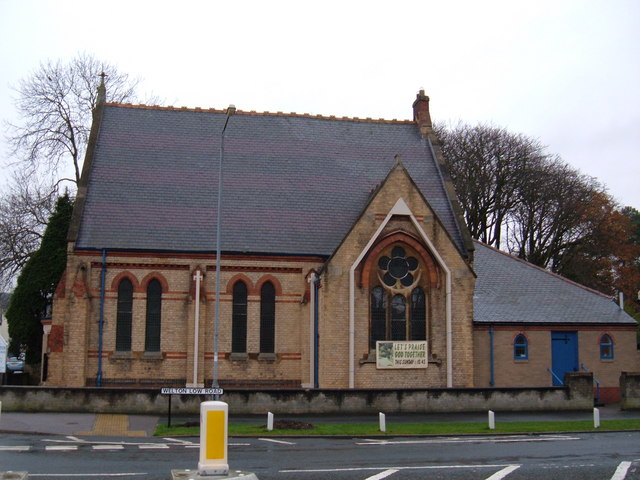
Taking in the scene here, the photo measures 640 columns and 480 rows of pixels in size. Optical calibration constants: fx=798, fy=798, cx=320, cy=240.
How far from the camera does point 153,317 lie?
31000mm

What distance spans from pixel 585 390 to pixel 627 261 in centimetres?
3724

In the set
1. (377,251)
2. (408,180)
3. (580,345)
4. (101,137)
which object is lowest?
(580,345)

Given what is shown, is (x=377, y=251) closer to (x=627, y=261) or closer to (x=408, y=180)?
(x=408, y=180)

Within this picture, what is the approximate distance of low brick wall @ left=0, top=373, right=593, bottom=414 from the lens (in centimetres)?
2486

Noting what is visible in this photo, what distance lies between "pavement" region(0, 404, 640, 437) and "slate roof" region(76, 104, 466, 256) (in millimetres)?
8030

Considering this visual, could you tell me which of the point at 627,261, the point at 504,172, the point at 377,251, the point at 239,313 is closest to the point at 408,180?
the point at 377,251

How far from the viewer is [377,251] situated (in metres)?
30.7

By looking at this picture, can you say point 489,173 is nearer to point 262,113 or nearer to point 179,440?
point 262,113

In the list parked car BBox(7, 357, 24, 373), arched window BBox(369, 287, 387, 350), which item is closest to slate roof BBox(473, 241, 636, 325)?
arched window BBox(369, 287, 387, 350)

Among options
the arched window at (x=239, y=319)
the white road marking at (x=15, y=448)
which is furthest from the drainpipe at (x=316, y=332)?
the white road marking at (x=15, y=448)

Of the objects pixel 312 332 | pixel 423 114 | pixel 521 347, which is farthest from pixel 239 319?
pixel 423 114

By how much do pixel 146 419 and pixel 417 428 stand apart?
811 cm

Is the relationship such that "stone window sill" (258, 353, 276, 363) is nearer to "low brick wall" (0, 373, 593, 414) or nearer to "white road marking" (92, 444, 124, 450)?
"low brick wall" (0, 373, 593, 414)

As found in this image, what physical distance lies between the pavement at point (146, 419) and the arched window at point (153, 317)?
6.32 meters
